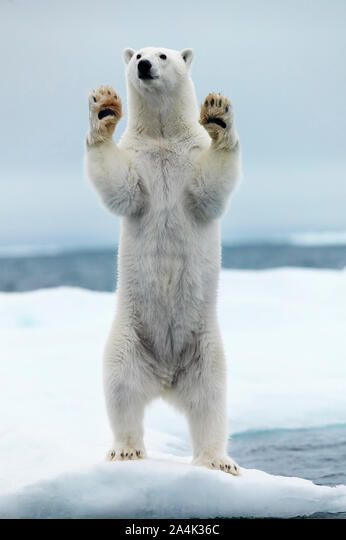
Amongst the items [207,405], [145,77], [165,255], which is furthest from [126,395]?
[145,77]

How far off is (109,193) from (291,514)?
4.88 ft

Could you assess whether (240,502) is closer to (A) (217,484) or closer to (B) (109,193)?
(A) (217,484)

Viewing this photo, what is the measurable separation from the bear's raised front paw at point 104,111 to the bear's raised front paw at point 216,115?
336 millimetres

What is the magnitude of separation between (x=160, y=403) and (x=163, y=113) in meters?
2.20

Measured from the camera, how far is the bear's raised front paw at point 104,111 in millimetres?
3680

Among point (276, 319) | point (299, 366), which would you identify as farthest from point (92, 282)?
point (299, 366)

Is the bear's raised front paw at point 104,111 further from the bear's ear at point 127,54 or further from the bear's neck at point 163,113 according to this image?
the bear's ear at point 127,54

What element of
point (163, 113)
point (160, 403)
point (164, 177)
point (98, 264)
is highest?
point (98, 264)

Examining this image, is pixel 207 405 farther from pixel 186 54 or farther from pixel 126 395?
pixel 186 54

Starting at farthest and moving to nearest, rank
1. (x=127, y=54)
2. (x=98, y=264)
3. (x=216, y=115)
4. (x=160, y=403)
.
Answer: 1. (x=98, y=264)
2. (x=160, y=403)
3. (x=127, y=54)
4. (x=216, y=115)

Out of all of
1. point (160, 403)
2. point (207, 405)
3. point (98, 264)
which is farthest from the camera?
point (98, 264)

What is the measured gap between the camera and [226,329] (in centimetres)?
756

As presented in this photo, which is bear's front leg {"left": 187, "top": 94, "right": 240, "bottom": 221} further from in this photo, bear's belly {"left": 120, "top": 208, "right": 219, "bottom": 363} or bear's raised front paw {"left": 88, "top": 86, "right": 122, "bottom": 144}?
bear's raised front paw {"left": 88, "top": 86, "right": 122, "bottom": 144}

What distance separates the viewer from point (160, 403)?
5578 millimetres
